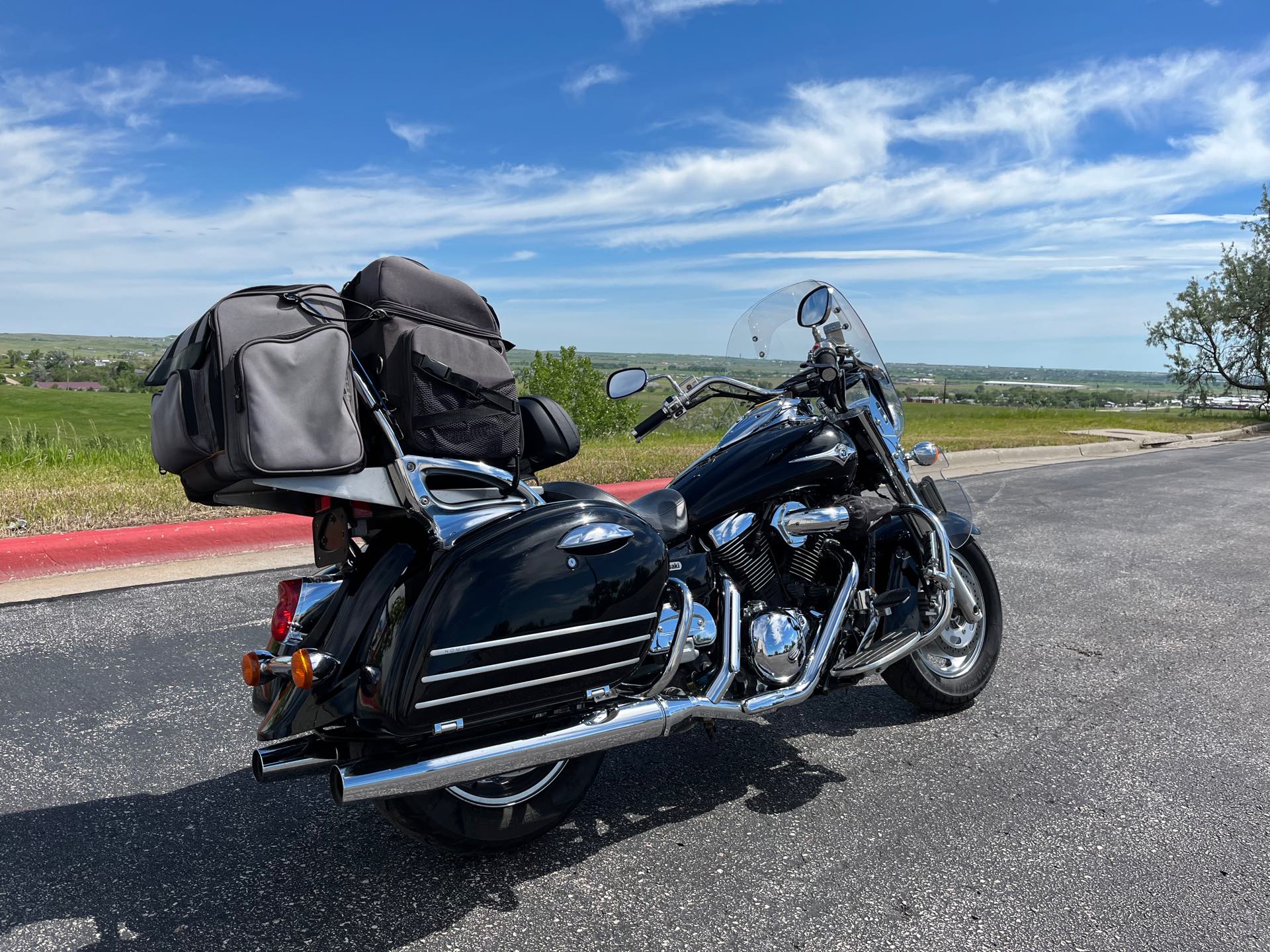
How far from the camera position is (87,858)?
8.83ft

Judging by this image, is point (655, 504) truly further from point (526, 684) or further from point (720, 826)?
point (720, 826)

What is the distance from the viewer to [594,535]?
2.51m

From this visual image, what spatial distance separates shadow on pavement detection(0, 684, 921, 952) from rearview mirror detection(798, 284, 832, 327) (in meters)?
1.63

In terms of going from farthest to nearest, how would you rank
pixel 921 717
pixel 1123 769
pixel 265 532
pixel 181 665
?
pixel 265 532 → pixel 181 665 → pixel 921 717 → pixel 1123 769

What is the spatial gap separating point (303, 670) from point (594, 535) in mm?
802

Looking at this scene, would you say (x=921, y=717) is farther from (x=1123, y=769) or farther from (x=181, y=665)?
(x=181, y=665)

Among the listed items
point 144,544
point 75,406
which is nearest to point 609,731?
point 144,544

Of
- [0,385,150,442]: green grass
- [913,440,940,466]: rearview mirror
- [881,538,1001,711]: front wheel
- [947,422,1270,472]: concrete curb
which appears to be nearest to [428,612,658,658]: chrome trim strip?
[913,440,940,466]: rearview mirror

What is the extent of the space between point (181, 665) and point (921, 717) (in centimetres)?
324

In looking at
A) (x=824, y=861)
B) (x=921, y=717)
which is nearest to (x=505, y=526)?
(x=824, y=861)

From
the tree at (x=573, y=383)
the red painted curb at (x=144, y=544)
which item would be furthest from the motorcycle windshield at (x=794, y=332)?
the tree at (x=573, y=383)

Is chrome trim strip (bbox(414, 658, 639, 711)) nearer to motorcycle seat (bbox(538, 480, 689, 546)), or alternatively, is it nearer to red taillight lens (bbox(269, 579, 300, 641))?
motorcycle seat (bbox(538, 480, 689, 546))

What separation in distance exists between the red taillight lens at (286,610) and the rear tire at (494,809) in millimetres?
→ 558

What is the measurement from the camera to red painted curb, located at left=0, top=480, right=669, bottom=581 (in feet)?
18.1
